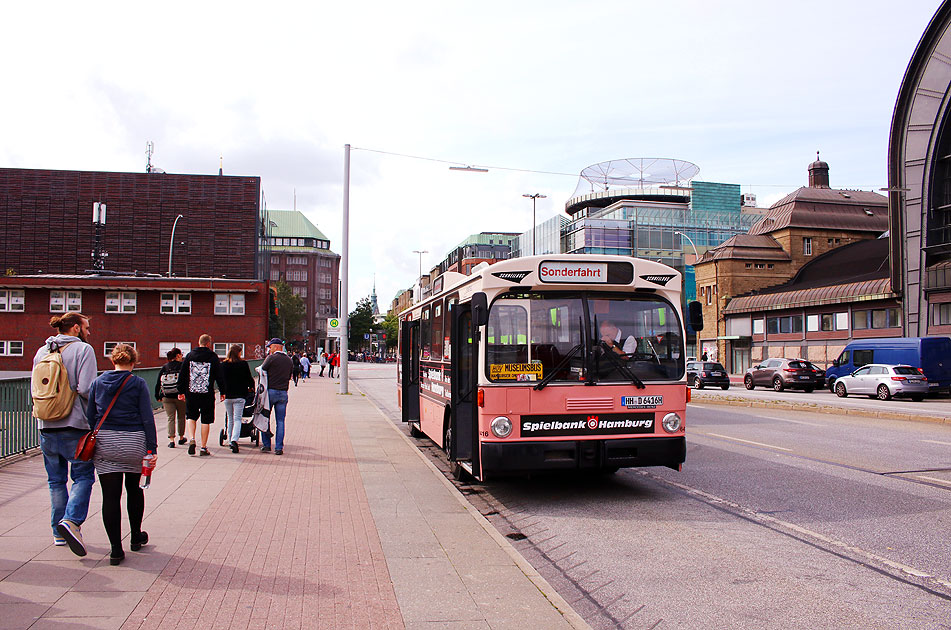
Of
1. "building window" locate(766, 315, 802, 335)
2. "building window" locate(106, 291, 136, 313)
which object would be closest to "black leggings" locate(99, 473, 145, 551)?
"building window" locate(106, 291, 136, 313)

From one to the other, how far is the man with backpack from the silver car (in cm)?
3011

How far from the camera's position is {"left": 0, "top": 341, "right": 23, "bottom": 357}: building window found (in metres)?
49.2

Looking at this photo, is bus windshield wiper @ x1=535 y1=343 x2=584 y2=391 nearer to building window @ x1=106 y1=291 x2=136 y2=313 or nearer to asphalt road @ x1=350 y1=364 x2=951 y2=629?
asphalt road @ x1=350 y1=364 x2=951 y2=629

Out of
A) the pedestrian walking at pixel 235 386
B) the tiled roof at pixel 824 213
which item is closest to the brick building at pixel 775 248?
the tiled roof at pixel 824 213

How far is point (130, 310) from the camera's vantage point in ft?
165

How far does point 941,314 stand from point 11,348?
5576cm

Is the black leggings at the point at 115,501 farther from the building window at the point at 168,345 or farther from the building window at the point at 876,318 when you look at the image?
the building window at the point at 876,318

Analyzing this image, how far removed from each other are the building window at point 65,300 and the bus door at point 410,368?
138 feet

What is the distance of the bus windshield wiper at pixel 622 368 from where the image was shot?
829 cm

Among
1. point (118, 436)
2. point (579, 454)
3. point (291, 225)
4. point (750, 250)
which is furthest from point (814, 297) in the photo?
point (291, 225)

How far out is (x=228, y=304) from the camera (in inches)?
2016

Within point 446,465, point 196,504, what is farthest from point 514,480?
point 196,504

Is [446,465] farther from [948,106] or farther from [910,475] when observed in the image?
[948,106]

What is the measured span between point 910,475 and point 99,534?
9.67 meters
